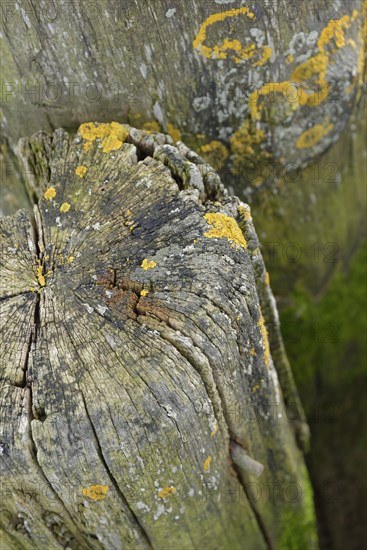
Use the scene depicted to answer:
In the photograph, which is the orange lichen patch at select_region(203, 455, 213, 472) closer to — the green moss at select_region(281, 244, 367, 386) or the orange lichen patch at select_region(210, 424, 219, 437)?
the orange lichen patch at select_region(210, 424, 219, 437)

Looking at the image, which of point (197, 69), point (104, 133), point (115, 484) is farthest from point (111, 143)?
point (115, 484)

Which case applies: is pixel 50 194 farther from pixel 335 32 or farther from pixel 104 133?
pixel 335 32

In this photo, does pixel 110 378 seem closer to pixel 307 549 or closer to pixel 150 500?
pixel 150 500

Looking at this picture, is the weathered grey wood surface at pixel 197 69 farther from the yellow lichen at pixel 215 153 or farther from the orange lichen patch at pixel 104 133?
the orange lichen patch at pixel 104 133

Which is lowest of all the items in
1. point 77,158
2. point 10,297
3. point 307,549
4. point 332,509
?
point 332,509

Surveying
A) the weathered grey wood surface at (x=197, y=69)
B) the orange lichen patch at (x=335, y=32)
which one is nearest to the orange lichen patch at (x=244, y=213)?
the weathered grey wood surface at (x=197, y=69)

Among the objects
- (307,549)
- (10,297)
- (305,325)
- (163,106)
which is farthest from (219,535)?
(163,106)
